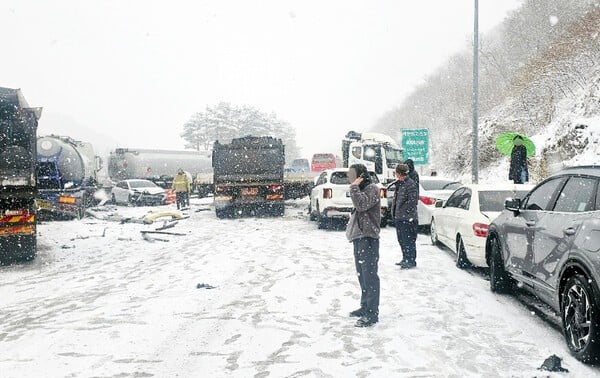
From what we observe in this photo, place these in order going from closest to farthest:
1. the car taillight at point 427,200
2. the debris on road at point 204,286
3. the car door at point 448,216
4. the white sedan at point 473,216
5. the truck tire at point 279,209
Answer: the debris on road at point 204,286, the white sedan at point 473,216, the car door at point 448,216, the car taillight at point 427,200, the truck tire at point 279,209

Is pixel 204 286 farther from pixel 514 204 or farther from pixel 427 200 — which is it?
pixel 427 200

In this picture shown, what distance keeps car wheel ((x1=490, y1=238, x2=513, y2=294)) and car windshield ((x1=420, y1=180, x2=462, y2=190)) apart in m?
6.80

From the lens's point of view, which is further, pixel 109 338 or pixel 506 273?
pixel 506 273

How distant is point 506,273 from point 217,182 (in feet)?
42.8

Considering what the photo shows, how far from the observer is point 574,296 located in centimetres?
449

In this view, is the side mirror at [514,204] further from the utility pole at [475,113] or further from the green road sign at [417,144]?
the green road sign at [417,144]

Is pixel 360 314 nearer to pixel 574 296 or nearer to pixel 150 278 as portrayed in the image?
pixel 574 296

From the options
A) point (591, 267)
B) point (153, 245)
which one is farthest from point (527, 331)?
point (153, 245)

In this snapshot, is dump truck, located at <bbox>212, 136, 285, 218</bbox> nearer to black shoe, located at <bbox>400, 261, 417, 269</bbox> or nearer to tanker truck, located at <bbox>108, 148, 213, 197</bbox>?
black shoe, located at <bbox>400, 261, 417, 269</bbox>

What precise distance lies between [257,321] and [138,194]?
22.7 meters

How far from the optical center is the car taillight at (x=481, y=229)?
25.0 ft

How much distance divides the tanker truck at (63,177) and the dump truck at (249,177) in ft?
17.9

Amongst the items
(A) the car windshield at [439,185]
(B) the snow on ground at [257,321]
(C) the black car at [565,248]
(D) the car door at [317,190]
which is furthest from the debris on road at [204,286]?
(A) the car windshield at [439,185]

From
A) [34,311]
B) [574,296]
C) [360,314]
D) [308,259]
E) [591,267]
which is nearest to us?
[591,267]
